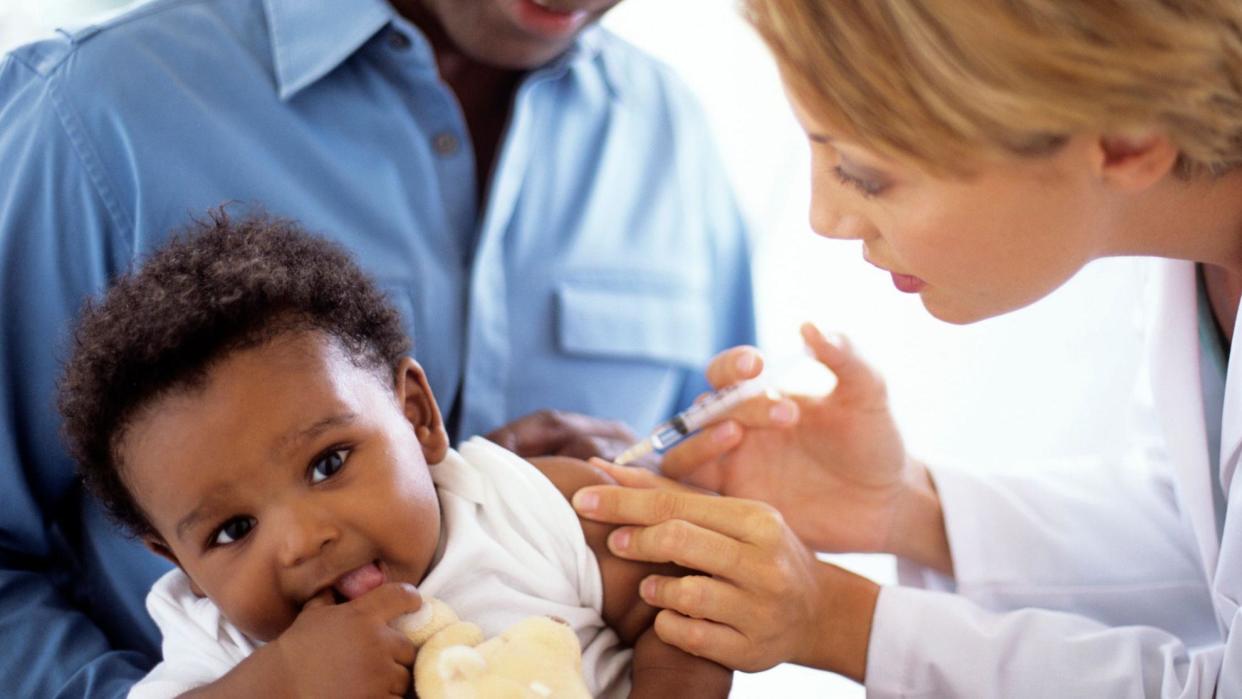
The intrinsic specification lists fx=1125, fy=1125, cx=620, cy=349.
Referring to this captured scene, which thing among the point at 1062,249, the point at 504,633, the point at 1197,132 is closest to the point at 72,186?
the point at 504,633

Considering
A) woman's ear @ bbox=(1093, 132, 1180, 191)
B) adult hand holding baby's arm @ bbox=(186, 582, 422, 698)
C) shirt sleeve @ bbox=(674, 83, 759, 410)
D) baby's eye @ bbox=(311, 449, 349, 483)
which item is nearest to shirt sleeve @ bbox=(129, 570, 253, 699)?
adult hand holding baby's arm @ bbox=(186, 582, 422, 698)

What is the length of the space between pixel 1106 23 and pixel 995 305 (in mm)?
384

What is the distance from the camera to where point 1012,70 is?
1.06 meters

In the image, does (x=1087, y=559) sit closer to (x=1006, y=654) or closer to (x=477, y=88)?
(x=1006, y=654)

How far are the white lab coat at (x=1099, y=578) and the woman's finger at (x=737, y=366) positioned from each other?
0.35m

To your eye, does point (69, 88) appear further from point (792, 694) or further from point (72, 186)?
point (792, 694)

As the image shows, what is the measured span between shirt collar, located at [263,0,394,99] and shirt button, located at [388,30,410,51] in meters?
0.03

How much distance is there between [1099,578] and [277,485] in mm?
1204

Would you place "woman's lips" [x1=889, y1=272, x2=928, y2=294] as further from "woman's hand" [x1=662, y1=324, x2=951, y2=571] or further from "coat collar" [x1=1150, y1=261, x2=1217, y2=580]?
"coat collar" [x1=1150, y1=261, x2=1217, y2=580]

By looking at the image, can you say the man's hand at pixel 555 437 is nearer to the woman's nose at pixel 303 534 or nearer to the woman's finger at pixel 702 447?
the woman's finger at pixel 702 447

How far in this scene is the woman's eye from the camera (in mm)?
1240

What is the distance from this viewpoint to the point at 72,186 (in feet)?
4.66

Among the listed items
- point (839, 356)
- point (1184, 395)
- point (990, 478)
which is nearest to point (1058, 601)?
point (990, 478)

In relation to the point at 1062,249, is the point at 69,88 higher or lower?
lower
